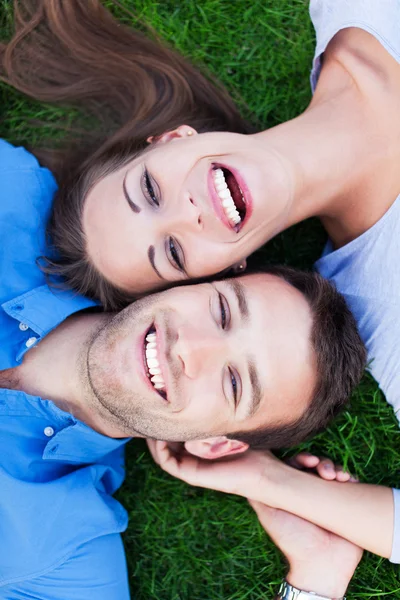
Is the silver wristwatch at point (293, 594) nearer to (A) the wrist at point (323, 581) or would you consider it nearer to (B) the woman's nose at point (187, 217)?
(A) the wrist at point (323, 581)

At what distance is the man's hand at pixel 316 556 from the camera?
347cm

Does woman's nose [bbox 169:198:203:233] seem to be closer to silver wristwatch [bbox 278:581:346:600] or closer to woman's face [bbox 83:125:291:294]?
woman's face [bbox 83:125:291:294]

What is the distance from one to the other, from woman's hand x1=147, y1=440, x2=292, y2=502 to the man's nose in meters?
1.03

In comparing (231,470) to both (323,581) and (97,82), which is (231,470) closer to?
(323,581)

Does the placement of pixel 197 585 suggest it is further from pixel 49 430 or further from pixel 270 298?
pixel 270 298

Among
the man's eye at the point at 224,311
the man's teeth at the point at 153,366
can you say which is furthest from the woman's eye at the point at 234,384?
the man's teeth at the point at 153,366

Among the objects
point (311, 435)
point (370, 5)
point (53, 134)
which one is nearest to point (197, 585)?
point (311, 435)

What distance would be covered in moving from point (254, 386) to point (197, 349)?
13.5 inches

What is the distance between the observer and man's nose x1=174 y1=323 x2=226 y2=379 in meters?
2.75

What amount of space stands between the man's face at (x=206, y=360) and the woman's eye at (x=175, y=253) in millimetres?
131

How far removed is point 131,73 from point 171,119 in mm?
461

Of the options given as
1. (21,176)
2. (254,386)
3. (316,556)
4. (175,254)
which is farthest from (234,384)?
(21,176)

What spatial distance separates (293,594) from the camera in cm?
352

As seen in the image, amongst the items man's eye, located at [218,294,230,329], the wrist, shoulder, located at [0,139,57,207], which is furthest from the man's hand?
shoulder, located at [0,139,57,207]
